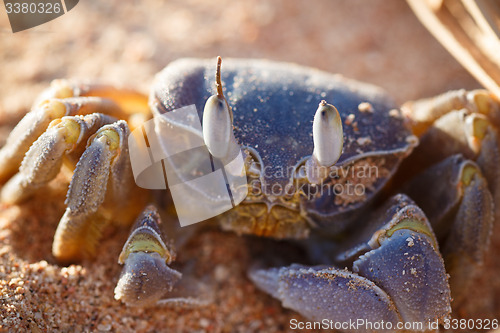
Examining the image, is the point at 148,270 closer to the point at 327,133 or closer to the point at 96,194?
the point at 96,194

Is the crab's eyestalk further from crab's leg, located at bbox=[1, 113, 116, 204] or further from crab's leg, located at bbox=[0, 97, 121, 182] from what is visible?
crab's leg, located at bbox=[0, 97, 121, 182]

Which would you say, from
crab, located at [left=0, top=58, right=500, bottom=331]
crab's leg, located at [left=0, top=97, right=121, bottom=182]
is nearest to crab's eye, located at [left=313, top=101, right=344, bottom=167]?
crab, located at [left=0, top=58, right=500, bottom=331]

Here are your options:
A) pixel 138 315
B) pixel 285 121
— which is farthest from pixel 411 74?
pixel 138 315

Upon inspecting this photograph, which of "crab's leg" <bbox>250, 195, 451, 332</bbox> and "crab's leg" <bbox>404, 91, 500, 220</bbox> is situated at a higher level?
"crab's leg" <bbox>404, 91, 500, 220</bbox>

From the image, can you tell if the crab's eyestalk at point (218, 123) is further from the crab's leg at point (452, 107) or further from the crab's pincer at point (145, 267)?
the crab's leg at point (452, 107)

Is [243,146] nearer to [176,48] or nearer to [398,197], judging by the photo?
[398,197]

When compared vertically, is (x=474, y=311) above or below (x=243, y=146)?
below

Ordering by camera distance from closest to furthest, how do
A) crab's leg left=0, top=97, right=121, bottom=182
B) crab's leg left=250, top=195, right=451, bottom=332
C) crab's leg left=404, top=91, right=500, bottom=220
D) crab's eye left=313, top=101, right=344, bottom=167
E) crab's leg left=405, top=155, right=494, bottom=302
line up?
crab's eye left=313, top=101, right=344, bottom=167, crab's leg left=250, top=195, right=451, bottom=332, crab's leg left=0, top=97, right=121, bottom=182, crab's leg left=405, top=155, right=494, bottom=302, crab's leg left=404, top=91, right=500, bottom=220
